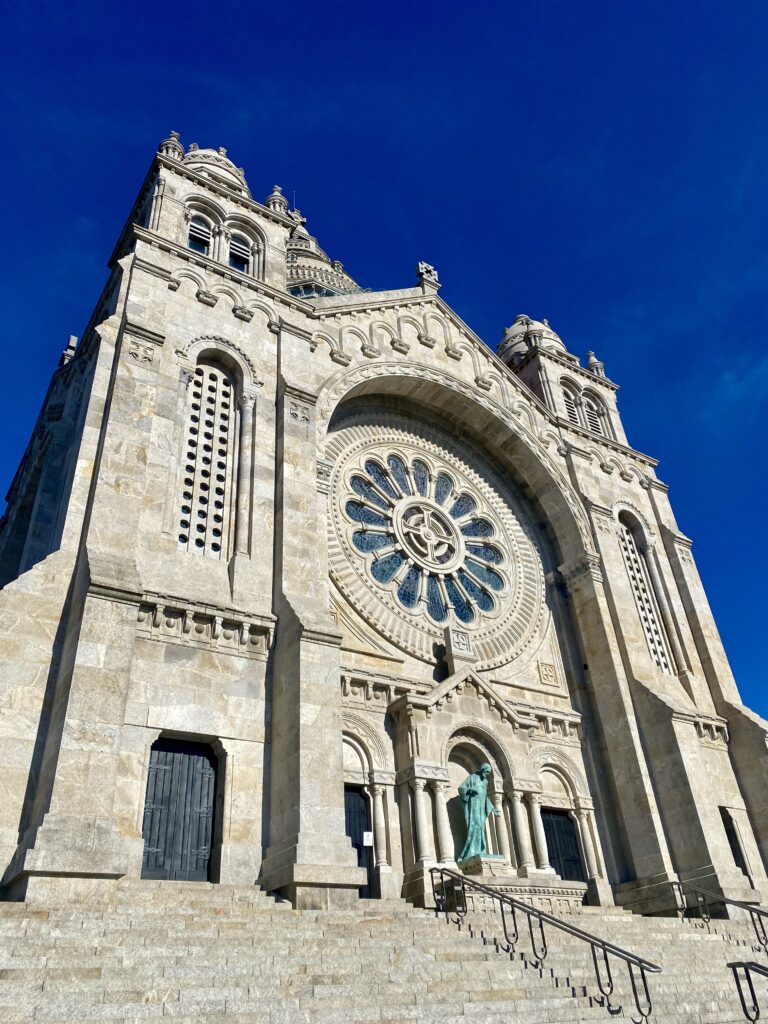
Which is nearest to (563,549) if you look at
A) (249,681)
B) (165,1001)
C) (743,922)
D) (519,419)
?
(519,419)

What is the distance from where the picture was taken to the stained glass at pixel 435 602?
19.9 metres

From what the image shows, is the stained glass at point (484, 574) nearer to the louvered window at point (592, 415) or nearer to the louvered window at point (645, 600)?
the louvered window at point (645, 600)

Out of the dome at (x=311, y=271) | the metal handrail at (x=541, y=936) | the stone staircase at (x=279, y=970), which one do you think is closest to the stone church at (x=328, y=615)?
the metal handrail at (x=541, y=936)

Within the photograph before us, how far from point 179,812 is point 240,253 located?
15496 millimetres

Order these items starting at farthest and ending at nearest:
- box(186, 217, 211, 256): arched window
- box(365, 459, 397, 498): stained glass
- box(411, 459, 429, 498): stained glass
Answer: box(411, 459, 429, 498): stained glass
box(186, 217, 211, 256): arched window
box(365, 459, 397, 498): stained glass

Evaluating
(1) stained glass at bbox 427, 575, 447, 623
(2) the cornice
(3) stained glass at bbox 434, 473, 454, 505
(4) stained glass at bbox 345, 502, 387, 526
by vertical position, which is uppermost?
(2) the cornice

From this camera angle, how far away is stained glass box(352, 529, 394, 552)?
1972cm

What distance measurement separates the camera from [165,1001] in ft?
23.8

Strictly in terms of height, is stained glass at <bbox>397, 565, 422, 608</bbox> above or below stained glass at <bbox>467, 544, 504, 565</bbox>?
below

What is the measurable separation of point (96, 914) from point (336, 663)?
604 centimetres

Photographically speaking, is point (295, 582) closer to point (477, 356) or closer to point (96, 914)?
point (96, 914)

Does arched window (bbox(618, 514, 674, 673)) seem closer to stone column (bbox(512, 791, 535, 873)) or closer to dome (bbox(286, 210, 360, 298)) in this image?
stone column (bbox(512, 791, 535, 873))

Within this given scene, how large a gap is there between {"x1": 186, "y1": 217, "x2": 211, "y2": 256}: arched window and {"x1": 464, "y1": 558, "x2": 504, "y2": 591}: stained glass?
11.2m

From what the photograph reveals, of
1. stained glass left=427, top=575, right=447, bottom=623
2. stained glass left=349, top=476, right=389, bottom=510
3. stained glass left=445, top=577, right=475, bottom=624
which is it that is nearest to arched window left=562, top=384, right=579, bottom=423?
stained glass left=445, top=577, right=475, bottom=624
